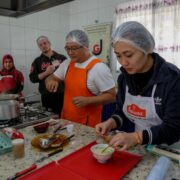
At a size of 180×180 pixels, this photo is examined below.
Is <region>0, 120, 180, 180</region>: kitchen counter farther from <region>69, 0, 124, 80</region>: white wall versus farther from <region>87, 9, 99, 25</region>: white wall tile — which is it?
<region>87, 9, 99, 25</region>: white wall tile

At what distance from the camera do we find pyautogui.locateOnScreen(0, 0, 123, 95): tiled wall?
3277 mm

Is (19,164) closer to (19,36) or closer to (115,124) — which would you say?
(115,124)

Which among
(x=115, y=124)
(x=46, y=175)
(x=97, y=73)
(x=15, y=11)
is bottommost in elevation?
(x=46, y=175)

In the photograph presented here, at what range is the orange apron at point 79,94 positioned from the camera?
1640 mm

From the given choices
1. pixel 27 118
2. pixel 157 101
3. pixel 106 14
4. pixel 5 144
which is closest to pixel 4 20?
pixel 106 14

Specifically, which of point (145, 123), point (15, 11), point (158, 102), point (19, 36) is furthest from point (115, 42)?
point (19, 36)

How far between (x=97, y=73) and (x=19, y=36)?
2.27 m

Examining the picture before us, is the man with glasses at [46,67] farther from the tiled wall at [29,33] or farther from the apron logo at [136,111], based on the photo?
the apron logo at [136,111]

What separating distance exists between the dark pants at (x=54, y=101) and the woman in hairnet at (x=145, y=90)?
1.79 meters

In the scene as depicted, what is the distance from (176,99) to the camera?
0.97 m

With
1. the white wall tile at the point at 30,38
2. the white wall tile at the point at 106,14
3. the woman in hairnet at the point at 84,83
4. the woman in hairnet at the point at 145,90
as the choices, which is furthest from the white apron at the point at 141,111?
the white wall tile at the point at 30,38

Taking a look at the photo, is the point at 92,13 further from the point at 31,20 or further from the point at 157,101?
the point at 157,101

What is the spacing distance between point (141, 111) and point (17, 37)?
2826mm

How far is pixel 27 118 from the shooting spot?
1.55 meters
